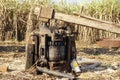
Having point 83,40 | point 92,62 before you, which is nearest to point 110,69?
point 92,62

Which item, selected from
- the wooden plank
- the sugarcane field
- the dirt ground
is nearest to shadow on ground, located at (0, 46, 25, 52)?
the sugarcane field

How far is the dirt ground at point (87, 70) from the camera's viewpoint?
25.3 feet

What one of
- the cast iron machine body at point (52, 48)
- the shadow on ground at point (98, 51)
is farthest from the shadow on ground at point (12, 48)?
the cast iron machine body at point (52, 48)

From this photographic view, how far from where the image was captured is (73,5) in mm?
14914

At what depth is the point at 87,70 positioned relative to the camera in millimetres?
8508

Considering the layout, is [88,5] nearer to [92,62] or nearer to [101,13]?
[101,13]

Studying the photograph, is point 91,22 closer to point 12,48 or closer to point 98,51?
point 98,51

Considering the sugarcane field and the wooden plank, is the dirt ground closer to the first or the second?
the sugarcane field

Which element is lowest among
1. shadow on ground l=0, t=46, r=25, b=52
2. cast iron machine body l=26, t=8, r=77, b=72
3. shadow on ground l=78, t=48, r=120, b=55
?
shadow on ground l=78, t=48, r=120, b=55

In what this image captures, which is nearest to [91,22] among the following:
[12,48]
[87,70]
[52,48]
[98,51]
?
[52,48]

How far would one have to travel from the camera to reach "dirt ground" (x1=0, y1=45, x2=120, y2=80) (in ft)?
25.3

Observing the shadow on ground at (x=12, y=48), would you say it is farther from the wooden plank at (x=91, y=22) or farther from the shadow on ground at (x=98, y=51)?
the wooden plank at (x=91, y=22)

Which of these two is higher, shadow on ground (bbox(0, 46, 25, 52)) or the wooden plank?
the wooden plank

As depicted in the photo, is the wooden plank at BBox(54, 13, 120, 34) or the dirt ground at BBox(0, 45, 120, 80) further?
the dirt ground at BBox(0, 45, 120, 80)
